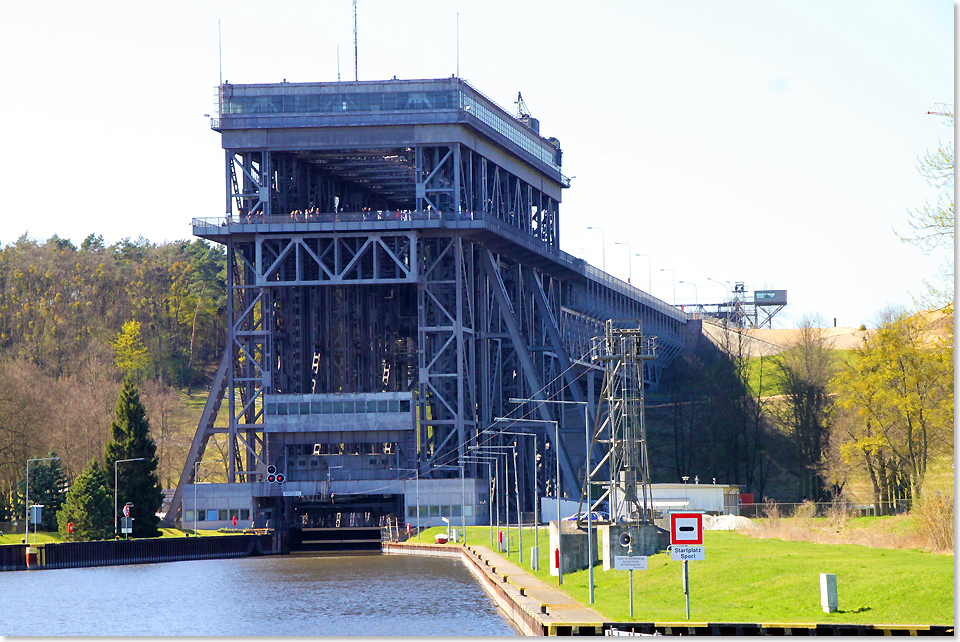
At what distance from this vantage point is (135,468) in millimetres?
110875

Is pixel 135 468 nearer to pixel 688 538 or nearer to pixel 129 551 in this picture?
pixel 129 551

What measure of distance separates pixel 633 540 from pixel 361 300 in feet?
290

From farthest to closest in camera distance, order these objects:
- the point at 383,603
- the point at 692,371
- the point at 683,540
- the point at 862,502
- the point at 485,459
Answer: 1. the point at 692,371
2. the point at 485,459
3. the point at 862,502
4. the point at 383,603
5. the point at 683,540

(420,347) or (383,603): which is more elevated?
(420,347)

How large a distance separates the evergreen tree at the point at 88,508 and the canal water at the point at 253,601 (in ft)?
19.8

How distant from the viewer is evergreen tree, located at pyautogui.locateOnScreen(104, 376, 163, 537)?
111 meters

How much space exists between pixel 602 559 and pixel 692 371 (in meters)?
123

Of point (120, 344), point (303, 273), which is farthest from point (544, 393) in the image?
point (120, 344)

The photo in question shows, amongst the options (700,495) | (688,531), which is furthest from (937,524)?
(700,495)

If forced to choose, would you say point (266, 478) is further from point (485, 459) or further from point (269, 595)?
point (269, 595)

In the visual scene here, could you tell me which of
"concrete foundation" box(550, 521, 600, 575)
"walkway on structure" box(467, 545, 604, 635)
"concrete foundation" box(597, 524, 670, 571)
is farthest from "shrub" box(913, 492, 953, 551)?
"walkway on structure" box(467, 545, 604, 635)

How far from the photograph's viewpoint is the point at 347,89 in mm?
127812

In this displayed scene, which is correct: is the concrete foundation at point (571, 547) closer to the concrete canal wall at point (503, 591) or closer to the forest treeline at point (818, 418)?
the concrete canal wall at point (503, 591)

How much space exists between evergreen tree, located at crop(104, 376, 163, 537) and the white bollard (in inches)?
3054
